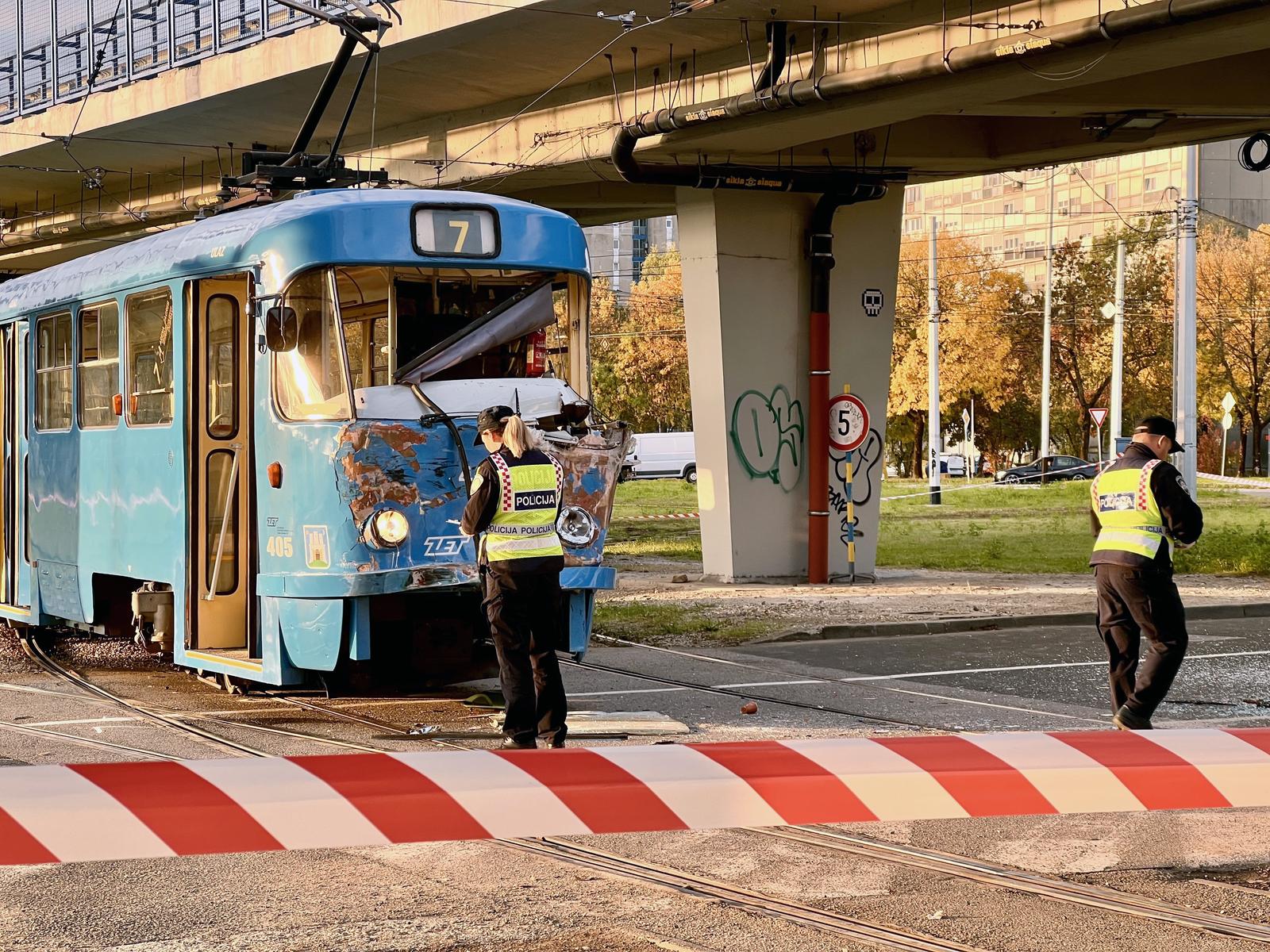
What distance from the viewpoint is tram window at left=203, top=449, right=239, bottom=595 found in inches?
449

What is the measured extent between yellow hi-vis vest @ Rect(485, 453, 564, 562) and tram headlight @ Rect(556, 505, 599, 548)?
1.45 meters

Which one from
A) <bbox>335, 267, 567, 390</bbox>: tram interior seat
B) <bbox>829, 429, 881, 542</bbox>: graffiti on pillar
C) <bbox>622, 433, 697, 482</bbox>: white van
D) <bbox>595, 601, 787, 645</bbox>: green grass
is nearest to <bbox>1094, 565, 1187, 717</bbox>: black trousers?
<bbox>335, 267, 567, 390</bbox>: tram interior seat

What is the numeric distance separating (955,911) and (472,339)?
17.7ft

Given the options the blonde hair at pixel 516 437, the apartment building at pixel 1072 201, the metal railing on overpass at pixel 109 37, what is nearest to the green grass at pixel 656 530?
the metal railing on overpass at pixel 109 37

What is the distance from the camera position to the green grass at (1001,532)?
2456 centimetres

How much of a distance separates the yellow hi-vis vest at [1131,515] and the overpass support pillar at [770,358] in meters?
11.4

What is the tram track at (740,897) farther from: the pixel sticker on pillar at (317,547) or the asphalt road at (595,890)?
the pixel sticker on pillar at (317,547)

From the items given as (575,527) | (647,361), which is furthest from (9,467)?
(647,361)

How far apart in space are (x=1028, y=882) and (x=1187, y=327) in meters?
24.2

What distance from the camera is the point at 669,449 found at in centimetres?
6600

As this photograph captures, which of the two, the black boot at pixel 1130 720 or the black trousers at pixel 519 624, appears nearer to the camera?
the black trousers at pixel 519 624

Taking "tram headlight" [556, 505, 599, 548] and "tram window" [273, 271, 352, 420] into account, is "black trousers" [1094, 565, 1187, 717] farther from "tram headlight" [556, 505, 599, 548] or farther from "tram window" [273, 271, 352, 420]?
"tram window" [273, 271, 352, 420]

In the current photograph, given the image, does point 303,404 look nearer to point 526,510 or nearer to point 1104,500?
point 526,510

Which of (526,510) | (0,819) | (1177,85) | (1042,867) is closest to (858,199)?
(1177,85)
